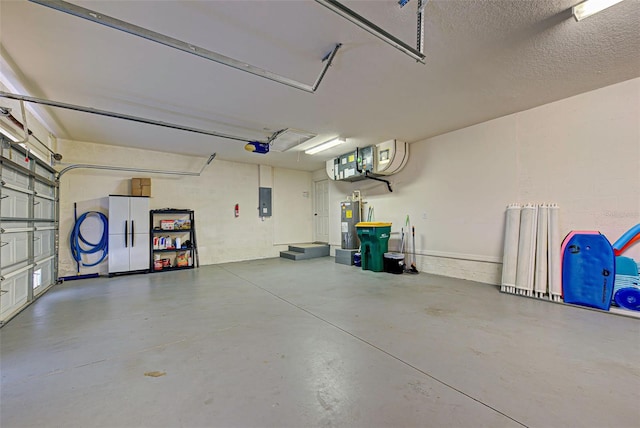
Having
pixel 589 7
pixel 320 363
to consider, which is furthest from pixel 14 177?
pixel 589 7

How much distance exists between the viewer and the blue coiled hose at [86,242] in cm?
519

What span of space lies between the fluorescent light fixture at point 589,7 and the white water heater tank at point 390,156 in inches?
137

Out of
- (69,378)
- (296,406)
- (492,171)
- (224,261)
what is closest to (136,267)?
(224,261)

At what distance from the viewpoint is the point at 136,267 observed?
18.3 feet

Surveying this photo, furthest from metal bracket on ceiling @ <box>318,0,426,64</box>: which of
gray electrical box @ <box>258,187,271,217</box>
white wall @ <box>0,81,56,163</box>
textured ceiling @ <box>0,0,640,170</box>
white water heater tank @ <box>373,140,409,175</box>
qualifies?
gray electrical box @ <box>258,187,271,217</box>

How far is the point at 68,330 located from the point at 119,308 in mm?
672

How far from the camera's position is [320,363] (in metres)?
2.03

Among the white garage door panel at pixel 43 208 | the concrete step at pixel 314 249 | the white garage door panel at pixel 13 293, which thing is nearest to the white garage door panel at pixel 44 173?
the white garage door panel at pixel 43 208

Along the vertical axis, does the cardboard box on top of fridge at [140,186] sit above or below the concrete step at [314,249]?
above

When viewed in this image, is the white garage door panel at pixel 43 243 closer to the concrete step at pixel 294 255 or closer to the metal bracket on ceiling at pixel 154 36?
the metal bracket on ceiling at pixel 154 36

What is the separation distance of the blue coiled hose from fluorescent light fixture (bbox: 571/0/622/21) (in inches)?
307

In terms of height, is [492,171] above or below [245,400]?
above

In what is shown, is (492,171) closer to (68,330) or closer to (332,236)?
(332,236)

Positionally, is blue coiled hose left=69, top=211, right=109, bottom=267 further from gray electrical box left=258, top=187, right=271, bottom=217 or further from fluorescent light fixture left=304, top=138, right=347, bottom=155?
fluorescent light fixture left=304, top=138, right=347, bottom=155
